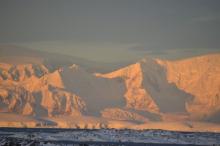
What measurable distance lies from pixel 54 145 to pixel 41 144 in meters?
2.96

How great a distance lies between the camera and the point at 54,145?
16850cm

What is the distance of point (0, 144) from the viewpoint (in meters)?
166

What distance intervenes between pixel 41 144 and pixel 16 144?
8.46 meters

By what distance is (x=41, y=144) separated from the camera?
167375 millimetres

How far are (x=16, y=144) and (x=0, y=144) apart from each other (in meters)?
6.64

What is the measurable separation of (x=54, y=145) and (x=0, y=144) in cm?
1167

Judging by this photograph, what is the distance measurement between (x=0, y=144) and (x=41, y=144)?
8.76 m

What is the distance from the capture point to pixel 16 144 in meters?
160

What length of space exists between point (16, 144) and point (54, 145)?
434 inches
